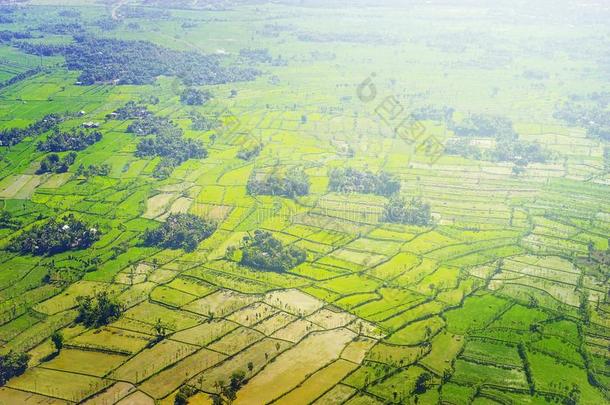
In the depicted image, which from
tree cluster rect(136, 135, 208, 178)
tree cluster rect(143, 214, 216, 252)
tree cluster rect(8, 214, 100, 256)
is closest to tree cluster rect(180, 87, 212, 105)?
tree cluster rect(136, 135, 208, 178)

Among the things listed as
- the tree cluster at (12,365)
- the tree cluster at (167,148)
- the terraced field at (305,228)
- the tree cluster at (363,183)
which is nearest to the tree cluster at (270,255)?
the terraced field at (305,228)

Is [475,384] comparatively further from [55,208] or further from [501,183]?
[55,208]

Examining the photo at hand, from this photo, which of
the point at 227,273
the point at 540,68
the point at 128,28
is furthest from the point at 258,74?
the point at 227,273

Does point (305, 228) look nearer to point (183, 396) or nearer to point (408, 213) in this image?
point (408, 213)

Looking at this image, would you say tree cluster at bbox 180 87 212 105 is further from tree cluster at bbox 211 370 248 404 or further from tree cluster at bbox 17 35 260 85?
tree cluster at bbox 211 370 248 404

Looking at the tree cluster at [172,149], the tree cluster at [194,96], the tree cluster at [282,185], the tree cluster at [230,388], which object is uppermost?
the tree cluster at [194,96]

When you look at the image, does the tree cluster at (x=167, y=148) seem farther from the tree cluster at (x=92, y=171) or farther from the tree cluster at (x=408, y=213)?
the tree cluster at (x=408, y=213)

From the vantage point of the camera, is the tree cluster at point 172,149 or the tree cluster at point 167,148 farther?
the tree cluster at point 172,149

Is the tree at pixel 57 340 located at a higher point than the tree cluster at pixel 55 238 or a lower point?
lower
